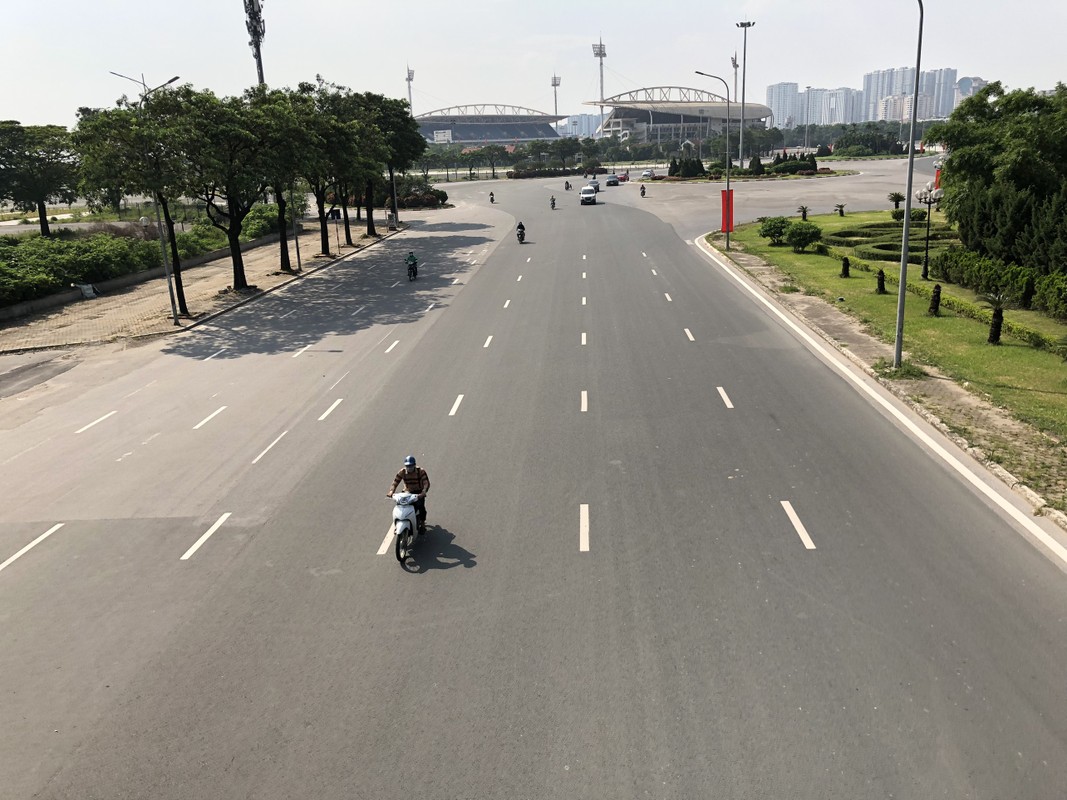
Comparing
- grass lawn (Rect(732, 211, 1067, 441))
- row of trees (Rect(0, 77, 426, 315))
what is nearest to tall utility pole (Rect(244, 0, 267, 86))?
row of trees (Rect(0, 77, 426, 315))

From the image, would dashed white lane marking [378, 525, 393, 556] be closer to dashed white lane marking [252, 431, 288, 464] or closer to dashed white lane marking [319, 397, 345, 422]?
dashed white lane marking [252, 431, 288, 464]

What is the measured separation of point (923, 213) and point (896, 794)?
5061cm

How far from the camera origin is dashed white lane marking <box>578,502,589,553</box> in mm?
11992

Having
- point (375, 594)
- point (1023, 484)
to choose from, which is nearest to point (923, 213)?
point (1023, 484)

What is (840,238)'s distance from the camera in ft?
151

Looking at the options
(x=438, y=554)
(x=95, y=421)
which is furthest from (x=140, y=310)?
(x=438, y=554)

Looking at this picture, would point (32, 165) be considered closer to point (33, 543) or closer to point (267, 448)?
point (267, 448)

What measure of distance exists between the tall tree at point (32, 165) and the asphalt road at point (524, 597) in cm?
4666

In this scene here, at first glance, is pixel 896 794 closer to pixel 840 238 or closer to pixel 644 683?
pixel 644 683

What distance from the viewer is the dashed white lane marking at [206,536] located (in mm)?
12375

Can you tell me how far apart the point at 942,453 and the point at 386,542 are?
11.2 meters

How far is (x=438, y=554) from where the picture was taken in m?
12.1

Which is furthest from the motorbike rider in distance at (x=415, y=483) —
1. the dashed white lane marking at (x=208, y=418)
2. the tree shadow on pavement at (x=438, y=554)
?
the dashed white lane marking at (x=208, y=418)

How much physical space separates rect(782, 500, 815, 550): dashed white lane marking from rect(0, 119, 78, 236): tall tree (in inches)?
2388
